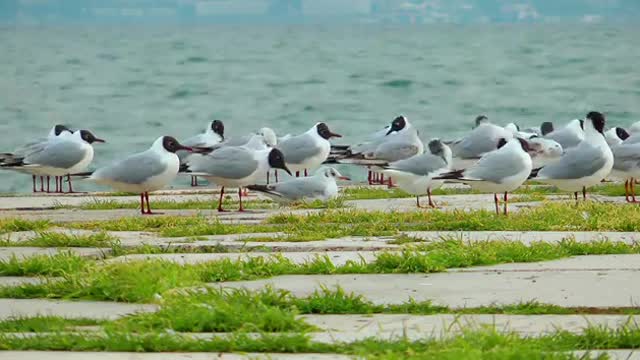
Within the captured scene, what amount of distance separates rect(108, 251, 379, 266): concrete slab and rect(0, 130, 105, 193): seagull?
9559mm

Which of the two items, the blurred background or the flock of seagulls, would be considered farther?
the blurred background

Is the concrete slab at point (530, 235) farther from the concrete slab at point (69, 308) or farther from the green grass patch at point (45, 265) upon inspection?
the concrete slab at point (69, 308)

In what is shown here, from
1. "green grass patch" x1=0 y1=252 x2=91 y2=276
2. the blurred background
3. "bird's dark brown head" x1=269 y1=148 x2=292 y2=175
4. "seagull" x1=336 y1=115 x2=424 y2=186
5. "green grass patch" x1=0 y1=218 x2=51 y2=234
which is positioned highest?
"green grass patch" x1=0 y1=252 x2=91 y2=276

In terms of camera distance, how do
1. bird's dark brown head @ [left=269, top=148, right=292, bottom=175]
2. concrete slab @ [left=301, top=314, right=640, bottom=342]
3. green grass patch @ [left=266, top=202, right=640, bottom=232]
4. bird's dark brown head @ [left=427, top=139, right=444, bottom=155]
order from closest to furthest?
concrete slab @ [left=301, top=314, right=640, bottom=342], green grass patch @ [left=266, top=202, right=640, bottom=232], bird's dark brown head @ [left=427, top=139, right=444, bottom=155], bird's dark brown head @ [left=269, top=148, right=292, bottom=175]

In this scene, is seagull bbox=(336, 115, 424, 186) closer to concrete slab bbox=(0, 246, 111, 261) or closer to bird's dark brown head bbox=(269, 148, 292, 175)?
bird's dark brown head bbox=(269, 148, 292, 175)

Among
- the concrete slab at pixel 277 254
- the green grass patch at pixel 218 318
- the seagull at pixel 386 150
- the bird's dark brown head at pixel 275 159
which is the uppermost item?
the green grass patch at pixel 218 318

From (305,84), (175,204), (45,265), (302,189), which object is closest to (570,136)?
(302,189)

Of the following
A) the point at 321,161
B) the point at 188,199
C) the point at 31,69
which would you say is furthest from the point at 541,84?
the point at 188,199

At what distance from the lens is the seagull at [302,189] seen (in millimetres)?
15094

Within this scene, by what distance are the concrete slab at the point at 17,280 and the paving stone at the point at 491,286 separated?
3.76 feet

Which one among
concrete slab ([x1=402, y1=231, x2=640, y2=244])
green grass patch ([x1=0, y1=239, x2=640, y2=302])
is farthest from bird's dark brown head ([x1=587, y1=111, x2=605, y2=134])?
green grass patch ([x1=0, y1=239, x2=640, y2=302])

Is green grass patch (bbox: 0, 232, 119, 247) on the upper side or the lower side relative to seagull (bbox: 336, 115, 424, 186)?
upper

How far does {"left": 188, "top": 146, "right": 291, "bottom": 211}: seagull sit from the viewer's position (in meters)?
15.5

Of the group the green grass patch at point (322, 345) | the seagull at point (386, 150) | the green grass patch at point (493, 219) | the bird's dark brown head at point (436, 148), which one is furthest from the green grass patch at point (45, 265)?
the seagull at point (386, 150)
